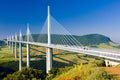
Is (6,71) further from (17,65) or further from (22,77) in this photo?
(22,77)

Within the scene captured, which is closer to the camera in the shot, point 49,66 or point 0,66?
point 49,66

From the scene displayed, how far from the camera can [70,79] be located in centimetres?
2703

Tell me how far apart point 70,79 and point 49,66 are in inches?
1753

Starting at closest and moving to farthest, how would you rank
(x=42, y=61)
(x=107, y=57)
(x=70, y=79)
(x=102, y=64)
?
(x=70, y=79) < (x=107, y=57) < (x=102, y=64) < (x=42, y=61)

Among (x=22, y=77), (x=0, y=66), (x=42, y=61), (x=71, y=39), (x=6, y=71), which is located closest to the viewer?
(x=22, y=77)

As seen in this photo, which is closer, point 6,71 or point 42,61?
point 6,71

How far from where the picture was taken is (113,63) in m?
37.6

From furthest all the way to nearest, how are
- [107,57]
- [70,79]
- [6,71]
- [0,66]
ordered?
[0,66], [6,71], [107,57], [70,79]

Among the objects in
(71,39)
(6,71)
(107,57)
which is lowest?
(6,71)

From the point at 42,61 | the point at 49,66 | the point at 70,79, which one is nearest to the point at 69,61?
the point at 42,61

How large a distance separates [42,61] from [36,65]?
9.06 meters

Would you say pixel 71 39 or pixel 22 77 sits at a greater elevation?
pixel 71 39

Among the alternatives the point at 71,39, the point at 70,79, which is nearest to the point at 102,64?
the point at 70,79

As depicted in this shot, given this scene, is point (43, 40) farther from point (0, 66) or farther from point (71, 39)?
point (71, 39)
